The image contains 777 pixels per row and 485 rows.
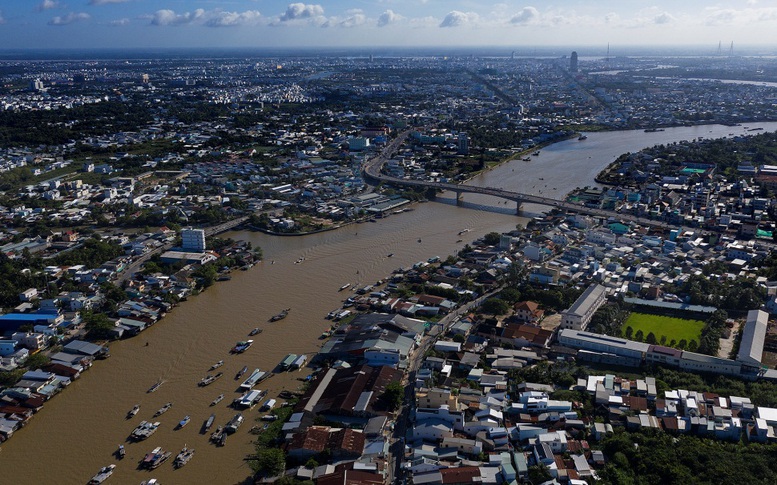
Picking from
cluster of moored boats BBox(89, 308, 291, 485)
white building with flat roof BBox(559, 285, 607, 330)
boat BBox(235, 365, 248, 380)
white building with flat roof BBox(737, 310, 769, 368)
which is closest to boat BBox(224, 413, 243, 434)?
cluster of moored boats BBox(89, 308, 291, 485)

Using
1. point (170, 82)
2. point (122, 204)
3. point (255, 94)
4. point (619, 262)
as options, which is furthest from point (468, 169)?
point (170, 82)

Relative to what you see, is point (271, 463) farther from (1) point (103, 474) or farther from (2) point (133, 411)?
(2) point (133, 411)

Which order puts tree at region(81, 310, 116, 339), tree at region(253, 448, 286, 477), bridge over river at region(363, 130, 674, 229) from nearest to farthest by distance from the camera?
tree at region(253, 448, 286, 477) < tree at region(81, 310, 116, 339) < bridge over river at region(363, 130, 674, 229)

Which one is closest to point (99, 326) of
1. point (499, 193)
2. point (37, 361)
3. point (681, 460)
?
point (37, 361)

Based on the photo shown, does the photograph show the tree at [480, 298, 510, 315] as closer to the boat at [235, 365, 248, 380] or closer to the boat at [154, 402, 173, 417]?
the boat at [235, 365, 248, 380]

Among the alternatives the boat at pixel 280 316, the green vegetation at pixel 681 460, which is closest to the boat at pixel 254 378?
the boat at pixel 280 316

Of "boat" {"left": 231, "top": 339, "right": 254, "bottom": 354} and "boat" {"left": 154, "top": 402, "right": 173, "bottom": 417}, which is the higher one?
"boat" {"left": 231, "top": 339, "right": 254, "bottom": 354}
